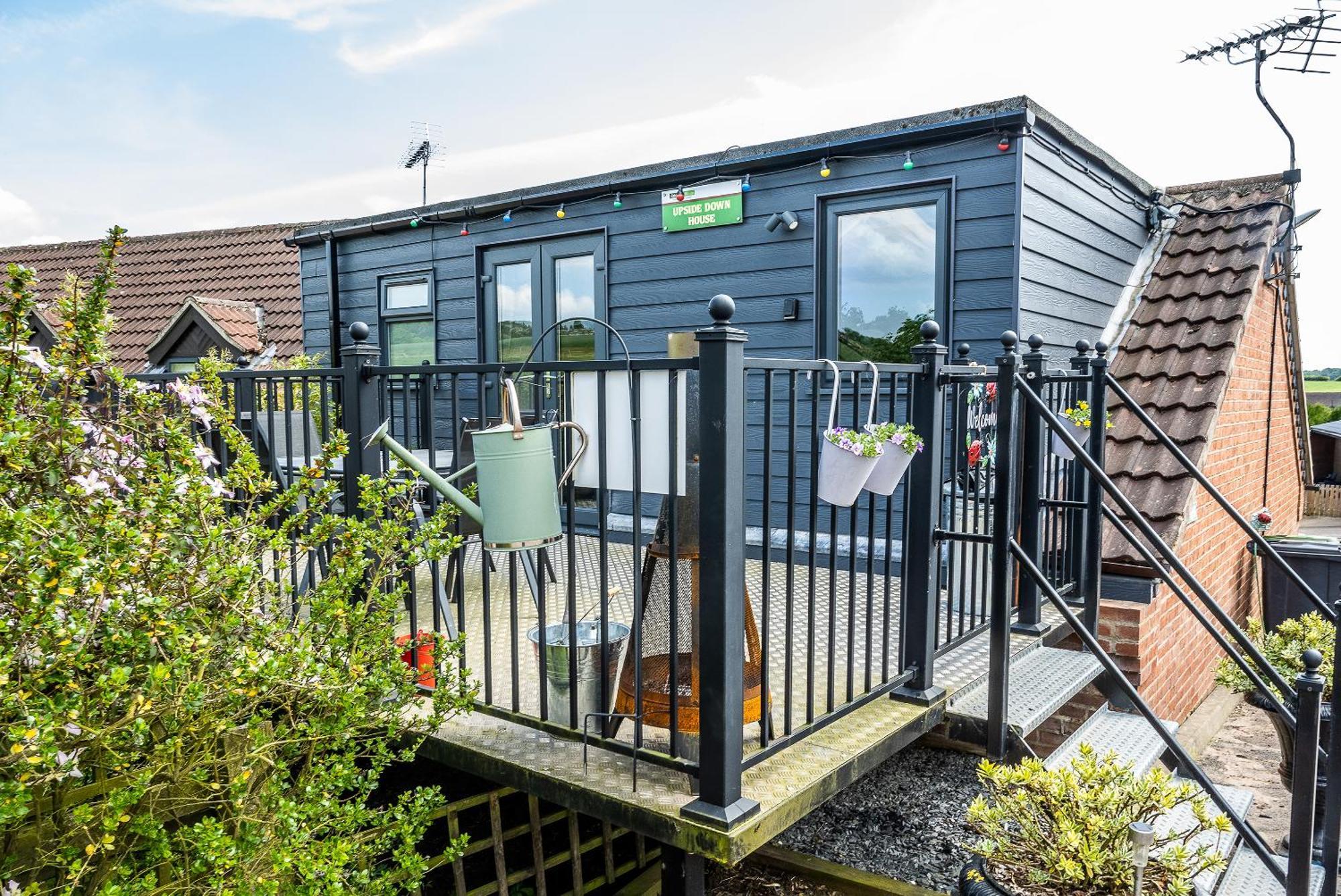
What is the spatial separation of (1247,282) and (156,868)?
20.3 ft

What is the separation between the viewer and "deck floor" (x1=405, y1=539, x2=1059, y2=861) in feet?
7.16

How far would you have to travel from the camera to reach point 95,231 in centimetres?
1553

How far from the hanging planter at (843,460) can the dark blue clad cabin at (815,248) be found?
1.39 m

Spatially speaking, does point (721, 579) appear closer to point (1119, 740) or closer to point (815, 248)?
point (1119, 740)

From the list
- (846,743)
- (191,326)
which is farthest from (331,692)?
(191,326)

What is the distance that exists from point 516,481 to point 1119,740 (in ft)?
8.91

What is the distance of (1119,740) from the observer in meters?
3.49

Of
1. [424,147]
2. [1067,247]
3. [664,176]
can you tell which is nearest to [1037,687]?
[1067,247]

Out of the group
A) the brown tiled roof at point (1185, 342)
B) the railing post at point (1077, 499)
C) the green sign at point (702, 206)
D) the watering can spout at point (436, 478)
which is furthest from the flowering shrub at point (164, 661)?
the brown tiled roof at point (1185, 342)

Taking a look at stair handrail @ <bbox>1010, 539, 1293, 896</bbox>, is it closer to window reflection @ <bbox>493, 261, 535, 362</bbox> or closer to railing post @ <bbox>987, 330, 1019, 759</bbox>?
railing post @ <bbox>987, 330, 1019, 759</bbox>

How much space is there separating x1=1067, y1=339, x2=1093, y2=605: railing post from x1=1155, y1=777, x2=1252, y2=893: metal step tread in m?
1.12

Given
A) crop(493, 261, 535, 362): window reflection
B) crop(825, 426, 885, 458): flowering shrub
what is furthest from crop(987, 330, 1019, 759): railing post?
crop(493, 261, 535, 362): window reflection

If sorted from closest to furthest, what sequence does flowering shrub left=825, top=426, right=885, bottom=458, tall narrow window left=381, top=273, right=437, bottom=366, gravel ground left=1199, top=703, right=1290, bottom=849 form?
flowering shrub left=825, top=426, right=885, bottom=458, gravel ground left=1199, top=703, right=1290, bottom=849, tall narrow window left=381, top=273, right=437, bottom=366

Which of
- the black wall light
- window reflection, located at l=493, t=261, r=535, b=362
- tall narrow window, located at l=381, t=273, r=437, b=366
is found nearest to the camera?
the black wall light
